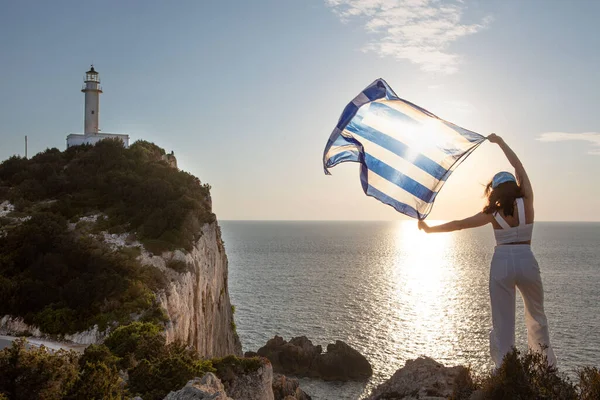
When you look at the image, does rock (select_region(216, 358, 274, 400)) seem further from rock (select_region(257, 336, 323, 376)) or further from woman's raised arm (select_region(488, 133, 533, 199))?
rock (select_region(257, 336, 323, 376))

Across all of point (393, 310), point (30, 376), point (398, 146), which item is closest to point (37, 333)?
point (30, 376)

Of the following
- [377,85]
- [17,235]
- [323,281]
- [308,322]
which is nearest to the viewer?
[377,85]

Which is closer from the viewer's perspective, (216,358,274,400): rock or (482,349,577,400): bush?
(482,349,577,400): bush

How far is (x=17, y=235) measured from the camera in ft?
86.4

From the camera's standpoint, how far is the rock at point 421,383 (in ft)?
31.6

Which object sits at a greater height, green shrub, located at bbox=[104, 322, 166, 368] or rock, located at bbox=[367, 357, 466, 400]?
rock, located at bbox=[367, 357, 466, 400]

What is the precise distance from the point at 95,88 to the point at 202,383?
A: 48.4 meters

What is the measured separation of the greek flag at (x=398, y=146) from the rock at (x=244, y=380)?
7.74 meters

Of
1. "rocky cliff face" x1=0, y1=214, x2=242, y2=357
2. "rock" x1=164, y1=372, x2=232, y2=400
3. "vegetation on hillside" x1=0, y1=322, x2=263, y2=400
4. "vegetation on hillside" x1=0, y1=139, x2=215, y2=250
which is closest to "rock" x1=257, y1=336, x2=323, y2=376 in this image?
"rocky cliff face" x1=0, y1=214, x2=242, y2=357

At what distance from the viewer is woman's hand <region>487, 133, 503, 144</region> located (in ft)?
27.0

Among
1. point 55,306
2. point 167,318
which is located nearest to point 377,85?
point 167,318

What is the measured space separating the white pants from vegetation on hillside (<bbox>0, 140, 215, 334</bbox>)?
14.9m

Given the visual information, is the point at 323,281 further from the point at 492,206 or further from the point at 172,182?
the point at 492,206

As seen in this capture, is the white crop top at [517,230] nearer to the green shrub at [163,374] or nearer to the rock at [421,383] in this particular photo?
the rock at [421,383]
